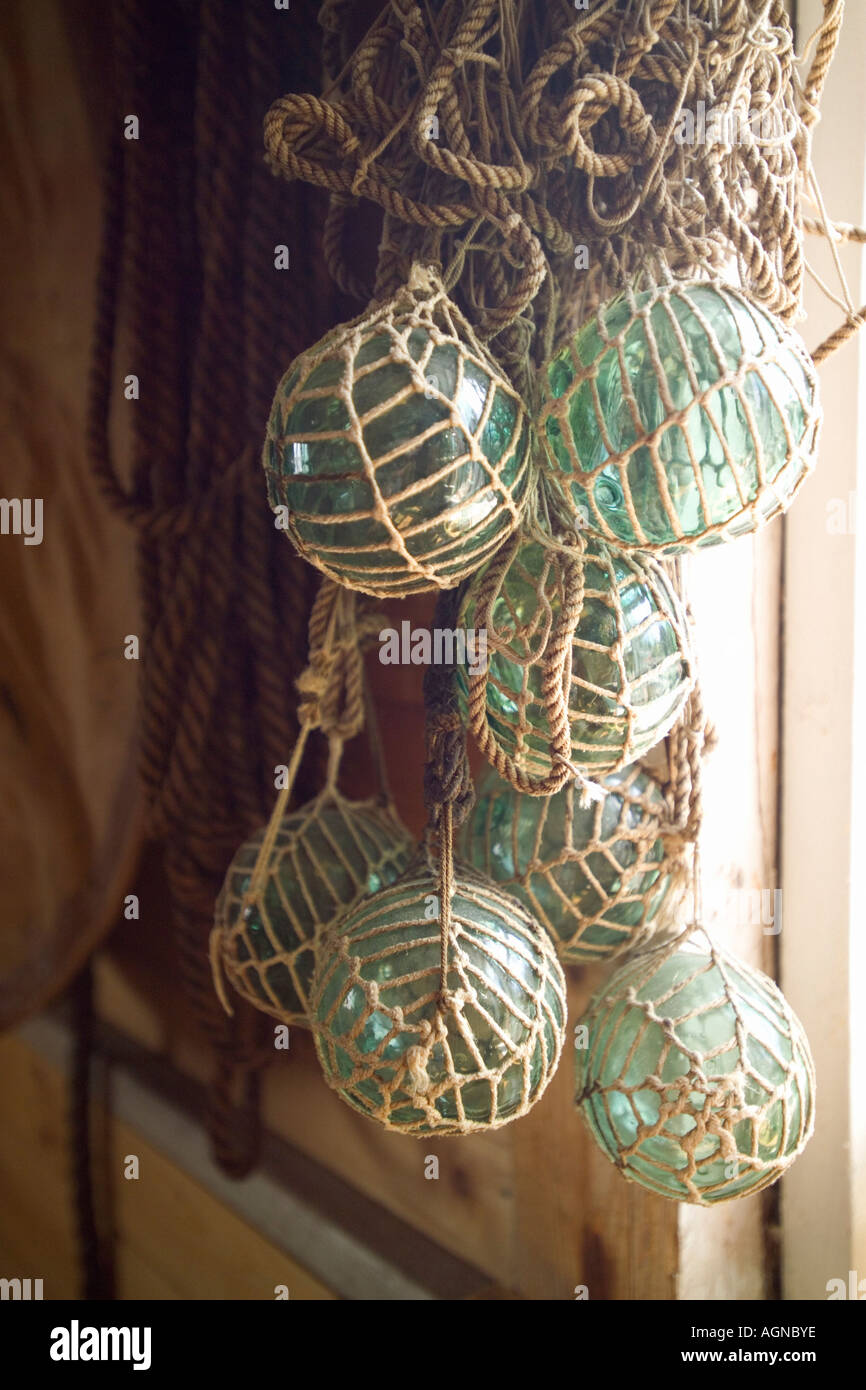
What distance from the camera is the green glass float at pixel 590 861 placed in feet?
1.50

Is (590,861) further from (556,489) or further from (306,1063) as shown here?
(306,1063)

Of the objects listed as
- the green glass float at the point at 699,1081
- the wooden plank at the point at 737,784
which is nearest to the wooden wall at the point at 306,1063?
the wooden plank at the point at 737,784

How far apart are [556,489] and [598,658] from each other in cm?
7

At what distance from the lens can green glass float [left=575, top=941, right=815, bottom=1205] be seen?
0.40m

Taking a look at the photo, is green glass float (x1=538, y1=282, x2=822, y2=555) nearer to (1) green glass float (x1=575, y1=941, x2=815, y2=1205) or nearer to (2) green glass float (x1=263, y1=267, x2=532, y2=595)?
(2) green glass float (x1=263, y1=267, x2=532, y2=595)

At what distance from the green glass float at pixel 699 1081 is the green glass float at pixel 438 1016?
0.04 metres

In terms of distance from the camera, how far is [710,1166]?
1.33 ft

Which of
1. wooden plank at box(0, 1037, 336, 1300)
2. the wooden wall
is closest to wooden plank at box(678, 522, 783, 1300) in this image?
the wooden wall

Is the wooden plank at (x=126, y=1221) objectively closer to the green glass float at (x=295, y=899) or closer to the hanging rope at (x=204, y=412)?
the hanging rope at (x=204, y=412)

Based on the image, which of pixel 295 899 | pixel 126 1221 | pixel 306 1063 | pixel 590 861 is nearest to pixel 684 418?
pixel 590 861

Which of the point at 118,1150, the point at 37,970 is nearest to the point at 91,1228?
the point at 118,1150

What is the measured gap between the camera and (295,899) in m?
0.52

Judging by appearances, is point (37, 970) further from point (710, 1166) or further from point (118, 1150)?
point (710, 1166)

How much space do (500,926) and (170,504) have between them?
1.25ft
